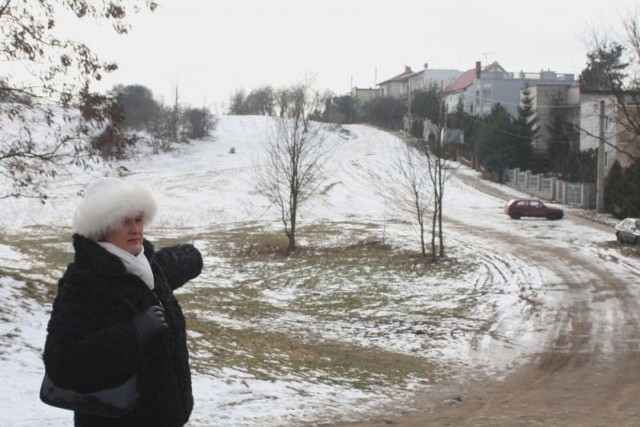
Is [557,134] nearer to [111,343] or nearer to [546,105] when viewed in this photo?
[546,105]

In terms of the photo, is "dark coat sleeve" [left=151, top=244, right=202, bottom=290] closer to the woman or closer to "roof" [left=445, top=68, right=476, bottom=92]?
the woman

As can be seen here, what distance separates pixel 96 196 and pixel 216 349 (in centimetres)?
824

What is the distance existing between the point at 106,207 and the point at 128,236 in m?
0.15

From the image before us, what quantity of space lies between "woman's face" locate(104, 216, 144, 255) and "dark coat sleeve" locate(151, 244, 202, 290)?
0.24m

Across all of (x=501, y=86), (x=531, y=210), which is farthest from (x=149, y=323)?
(x=501, y=86)

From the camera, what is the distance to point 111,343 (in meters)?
2.55

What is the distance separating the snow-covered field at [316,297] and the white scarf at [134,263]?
0.94 m

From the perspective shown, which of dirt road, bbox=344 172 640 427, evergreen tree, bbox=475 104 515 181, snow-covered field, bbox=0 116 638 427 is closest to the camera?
snow-covered field, bbox=0 116 638 427

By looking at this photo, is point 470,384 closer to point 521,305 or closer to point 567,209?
point 521,305

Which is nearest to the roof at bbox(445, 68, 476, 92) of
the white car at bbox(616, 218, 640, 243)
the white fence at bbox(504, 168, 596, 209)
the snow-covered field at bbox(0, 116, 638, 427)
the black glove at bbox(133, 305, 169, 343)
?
the white fence at bbox(504, 168, 596, 209)

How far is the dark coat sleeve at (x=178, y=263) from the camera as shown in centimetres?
323

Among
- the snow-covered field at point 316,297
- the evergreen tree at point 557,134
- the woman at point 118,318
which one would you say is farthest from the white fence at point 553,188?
the woman at point 118,318

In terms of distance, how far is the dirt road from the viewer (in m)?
8.48

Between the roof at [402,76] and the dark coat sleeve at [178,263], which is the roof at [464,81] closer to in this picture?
the roof at [402,76]
